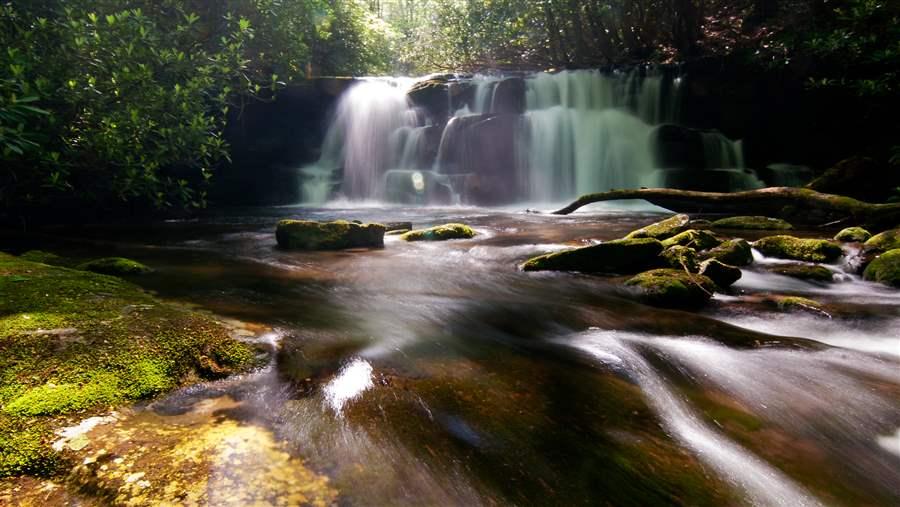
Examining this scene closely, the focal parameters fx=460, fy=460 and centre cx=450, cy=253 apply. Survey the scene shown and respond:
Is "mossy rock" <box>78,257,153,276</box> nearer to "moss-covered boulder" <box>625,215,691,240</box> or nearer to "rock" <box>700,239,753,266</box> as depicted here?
"moss-covered boulder" <box>625,215,691,240</box>

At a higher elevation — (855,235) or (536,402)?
(855,235)

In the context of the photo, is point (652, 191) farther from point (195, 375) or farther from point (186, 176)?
point (186, 176)

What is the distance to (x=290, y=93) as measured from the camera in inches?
706

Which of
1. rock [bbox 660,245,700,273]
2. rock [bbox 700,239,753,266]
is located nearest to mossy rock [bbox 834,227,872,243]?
rock [bbox 700,239,753,266]

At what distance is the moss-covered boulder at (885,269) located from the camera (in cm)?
535

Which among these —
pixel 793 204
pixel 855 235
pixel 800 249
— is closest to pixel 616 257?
pixel 800 249

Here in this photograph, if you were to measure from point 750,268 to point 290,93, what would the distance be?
16.9m

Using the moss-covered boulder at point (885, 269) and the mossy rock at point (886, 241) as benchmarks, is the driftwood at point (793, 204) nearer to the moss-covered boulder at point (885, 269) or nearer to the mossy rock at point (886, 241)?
the mossy rock at point (886, 241)

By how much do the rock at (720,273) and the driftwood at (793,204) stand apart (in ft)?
12.9

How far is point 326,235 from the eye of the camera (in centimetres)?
803

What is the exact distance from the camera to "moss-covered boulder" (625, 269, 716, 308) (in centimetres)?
473

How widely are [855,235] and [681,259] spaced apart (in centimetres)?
388

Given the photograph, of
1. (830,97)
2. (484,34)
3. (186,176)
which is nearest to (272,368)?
(186,176)

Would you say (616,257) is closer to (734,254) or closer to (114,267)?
(734,254)
